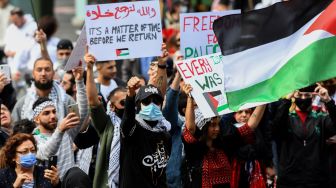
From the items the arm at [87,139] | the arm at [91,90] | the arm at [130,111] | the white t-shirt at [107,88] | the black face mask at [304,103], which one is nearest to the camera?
the arm at [130,111]

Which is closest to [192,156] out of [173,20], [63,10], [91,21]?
[91,21]

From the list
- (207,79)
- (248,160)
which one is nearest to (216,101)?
(207,79)

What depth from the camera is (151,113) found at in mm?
11008

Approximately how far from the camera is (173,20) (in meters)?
20.6

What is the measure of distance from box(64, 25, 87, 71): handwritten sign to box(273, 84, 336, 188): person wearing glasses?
7.80ft

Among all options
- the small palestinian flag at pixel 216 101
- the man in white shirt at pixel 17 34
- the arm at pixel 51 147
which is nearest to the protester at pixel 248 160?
the small palestinian flag at pixel 216 101

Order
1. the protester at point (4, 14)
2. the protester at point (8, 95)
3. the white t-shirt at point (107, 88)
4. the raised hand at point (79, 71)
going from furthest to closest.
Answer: the protester at point (4, 14), the protester at point (8, 95), the white t-shirt at point (107, 88), the raised hand at point (79, 71)

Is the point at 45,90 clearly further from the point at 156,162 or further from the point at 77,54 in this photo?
the point at 156,162

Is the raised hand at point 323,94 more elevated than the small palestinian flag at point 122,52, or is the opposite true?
the small palestinian flag at point 122,52

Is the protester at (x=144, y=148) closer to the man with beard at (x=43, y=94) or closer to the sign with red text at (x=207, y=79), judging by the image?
the sign with red text at (x=207, y=79)

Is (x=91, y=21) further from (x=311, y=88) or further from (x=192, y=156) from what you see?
(x=311, y=88)

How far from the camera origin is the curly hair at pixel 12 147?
10945 millimetres

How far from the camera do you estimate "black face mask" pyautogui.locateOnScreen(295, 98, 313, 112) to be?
1291 cm

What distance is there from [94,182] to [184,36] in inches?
73.1
